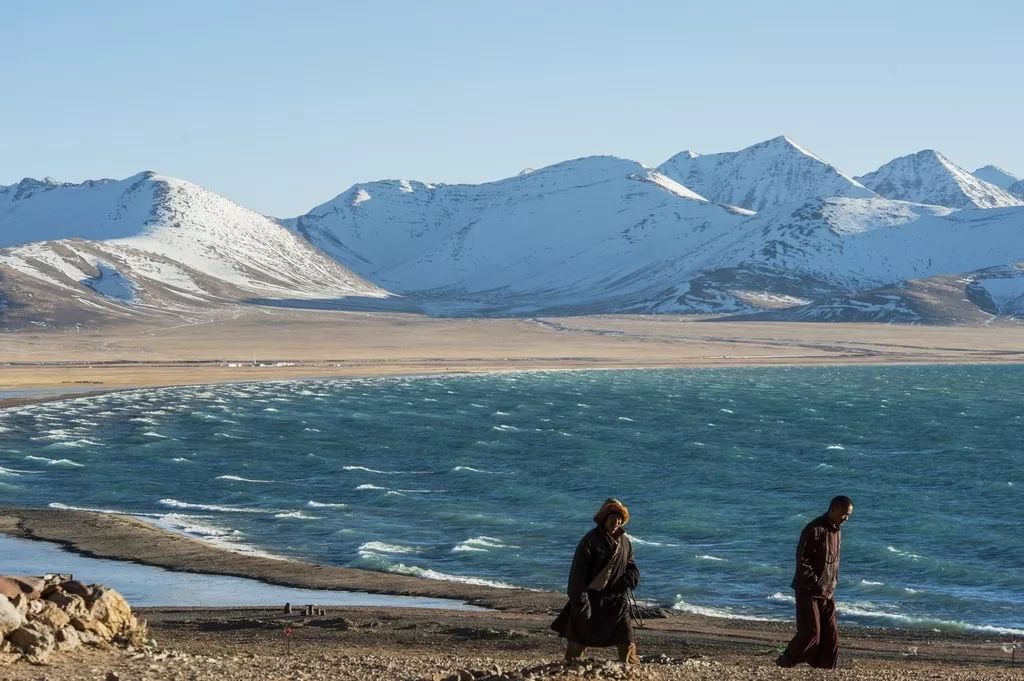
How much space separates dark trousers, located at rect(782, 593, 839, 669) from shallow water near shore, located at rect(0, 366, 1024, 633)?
1576cm

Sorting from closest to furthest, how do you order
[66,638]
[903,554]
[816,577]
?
[816,577], [66,638], [903,554]

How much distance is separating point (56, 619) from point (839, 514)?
37.2 feet

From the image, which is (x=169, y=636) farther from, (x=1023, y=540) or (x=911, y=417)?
(x=911, y=417)

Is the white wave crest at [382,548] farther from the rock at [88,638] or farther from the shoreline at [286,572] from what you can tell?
the rock at [88,638]

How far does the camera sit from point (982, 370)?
558 feet

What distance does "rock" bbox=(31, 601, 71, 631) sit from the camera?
20719mm

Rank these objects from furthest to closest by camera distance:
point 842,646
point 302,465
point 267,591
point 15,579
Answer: point 302,465 → point 267,591 → point 842,646 → point 15,579

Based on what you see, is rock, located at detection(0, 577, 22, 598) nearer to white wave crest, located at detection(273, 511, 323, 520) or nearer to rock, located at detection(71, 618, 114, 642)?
rock, located at detection(71, 618, 114, 642)

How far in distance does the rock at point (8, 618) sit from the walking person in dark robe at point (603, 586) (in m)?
7.51

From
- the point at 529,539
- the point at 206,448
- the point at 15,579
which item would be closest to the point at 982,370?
the point at 206,448

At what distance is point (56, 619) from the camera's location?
21.0 meters

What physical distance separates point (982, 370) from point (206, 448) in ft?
397

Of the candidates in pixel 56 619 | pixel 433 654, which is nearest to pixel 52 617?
pixel 56 619

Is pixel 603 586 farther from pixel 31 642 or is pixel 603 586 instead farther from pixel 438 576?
pixel 438 576
